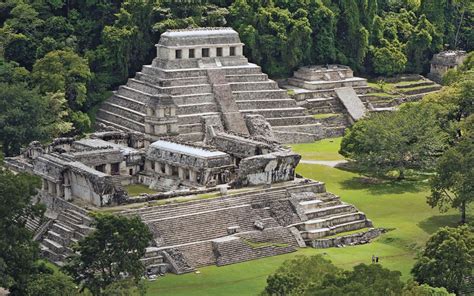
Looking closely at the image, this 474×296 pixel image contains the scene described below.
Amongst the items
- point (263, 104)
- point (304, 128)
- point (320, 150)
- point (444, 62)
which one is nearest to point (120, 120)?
point (263, 104)

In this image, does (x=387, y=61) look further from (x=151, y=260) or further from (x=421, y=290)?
(x=421, y=290)

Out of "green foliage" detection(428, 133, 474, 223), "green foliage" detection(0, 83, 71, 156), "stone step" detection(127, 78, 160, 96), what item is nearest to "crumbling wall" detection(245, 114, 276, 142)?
"stone step" detection(127, 78, 160, 96)

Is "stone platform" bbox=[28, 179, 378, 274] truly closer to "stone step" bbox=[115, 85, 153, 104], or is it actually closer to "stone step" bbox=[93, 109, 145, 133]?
"stone step" bbox=[93, 109, 145, 133]

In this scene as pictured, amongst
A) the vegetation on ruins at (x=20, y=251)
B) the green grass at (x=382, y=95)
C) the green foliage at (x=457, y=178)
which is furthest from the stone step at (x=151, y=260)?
the green grass at (x=382, y=95)

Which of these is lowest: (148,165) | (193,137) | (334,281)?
(193,137)

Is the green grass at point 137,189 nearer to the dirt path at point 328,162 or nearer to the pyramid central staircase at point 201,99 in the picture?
the pyramid central staircase at point 201,99
